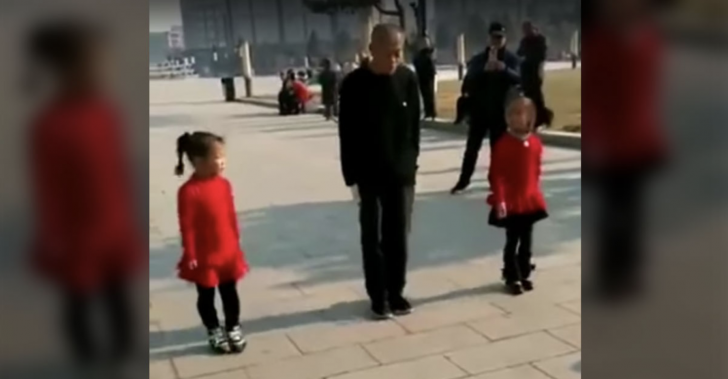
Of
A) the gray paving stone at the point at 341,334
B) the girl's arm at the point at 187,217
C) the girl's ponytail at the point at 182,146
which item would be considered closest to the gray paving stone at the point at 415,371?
the gray paving stone at the point at 341,334

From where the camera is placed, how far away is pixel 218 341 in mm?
2611

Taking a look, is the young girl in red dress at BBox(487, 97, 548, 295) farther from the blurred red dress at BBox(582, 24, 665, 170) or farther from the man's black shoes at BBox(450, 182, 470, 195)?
the man's black shoes at BBox(450, 182, 470, 195)

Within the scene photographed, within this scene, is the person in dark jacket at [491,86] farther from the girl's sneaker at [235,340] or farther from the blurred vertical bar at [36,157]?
the blurred vertical bar at [36,157]

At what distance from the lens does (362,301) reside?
10.1 ft

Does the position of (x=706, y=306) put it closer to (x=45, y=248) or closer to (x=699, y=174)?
(x=699, y=174)

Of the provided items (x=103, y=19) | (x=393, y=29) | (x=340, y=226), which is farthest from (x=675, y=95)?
(x=340, y=226)

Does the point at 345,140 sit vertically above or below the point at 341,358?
above

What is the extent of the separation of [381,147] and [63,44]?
193 centimetres

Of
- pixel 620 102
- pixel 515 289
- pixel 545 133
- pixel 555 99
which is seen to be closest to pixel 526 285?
pixel 515 289

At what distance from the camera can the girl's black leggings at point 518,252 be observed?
3043 mm

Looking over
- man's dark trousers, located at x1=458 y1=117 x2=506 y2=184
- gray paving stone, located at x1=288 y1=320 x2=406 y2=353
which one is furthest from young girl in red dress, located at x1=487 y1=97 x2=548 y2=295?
man's dark trousers, located at x1=458 y1=117 x2=506 y2=184

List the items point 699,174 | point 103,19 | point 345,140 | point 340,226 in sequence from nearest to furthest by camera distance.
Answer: point 103,19, point 699,174, point 345,140, point 340,226

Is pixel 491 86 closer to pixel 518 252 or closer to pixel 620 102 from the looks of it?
pixel 518 252

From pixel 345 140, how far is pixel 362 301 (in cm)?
74
